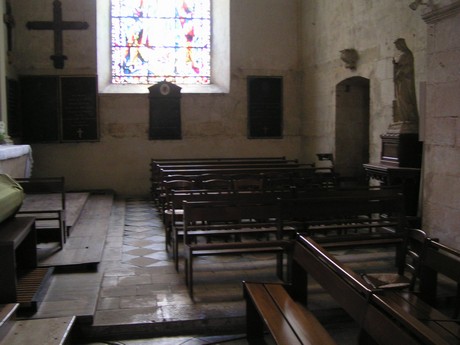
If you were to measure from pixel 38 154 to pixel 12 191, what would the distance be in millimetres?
6988

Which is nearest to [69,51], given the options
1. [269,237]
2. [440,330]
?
[269,237]

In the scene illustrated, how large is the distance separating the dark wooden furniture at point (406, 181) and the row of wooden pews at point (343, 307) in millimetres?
3197

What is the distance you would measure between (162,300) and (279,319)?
148cm

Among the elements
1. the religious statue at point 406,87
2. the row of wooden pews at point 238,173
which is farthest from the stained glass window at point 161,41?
the religious statue at point 406,87

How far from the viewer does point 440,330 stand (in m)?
2.66

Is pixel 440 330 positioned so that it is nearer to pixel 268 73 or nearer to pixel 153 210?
pixel 153 210

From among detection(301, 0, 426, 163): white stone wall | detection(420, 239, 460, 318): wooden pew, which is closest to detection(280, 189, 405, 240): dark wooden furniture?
detection(420, 239, 460, 318): wooden pew

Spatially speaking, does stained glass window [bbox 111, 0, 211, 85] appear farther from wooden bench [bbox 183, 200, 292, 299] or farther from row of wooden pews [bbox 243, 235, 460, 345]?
row of wooden pews [bbox 243, 235, 460, 345]

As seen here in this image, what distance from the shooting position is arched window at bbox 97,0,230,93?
11.7 m

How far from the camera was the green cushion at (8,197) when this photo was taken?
12.7 ft

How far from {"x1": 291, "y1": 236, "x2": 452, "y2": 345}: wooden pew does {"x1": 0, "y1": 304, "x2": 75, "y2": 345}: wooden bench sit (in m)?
1.55

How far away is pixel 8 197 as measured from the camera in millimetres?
3998

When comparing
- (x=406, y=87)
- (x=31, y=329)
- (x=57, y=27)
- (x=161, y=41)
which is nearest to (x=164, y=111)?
(x=161, y=41)

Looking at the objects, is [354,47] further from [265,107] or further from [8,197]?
[8,197]
